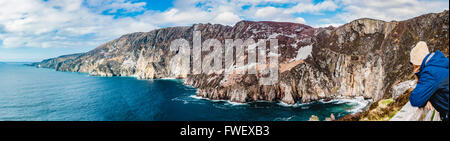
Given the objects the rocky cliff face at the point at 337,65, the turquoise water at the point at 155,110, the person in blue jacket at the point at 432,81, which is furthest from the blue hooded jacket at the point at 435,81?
the rocky cliff face at the point at 337,65

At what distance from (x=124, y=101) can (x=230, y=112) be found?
31.3 metres

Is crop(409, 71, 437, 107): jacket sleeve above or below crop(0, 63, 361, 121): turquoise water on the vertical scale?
above

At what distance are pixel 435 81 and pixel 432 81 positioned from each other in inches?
1.6

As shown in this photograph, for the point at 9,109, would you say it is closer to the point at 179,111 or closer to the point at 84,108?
the point at 84,108

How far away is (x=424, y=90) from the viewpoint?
14.1 ft

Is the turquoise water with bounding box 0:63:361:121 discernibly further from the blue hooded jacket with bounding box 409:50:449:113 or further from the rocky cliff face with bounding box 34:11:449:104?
the blue hooded jacket with bounding box 409:50:449:113

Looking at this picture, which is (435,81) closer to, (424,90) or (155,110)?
(424,90)

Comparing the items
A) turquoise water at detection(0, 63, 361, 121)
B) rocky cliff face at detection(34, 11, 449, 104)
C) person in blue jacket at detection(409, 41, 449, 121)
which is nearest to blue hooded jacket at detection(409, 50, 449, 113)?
person in blue jacket at detection(409, 41, 449, 121)

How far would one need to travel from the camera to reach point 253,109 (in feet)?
168

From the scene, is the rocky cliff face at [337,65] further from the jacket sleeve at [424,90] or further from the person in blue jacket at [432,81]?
the jacket sleeve at [424,90]

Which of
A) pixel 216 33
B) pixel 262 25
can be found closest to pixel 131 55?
pixel 216 33

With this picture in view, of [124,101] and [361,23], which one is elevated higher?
[361,23]

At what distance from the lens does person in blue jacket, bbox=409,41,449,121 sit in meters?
4.01
